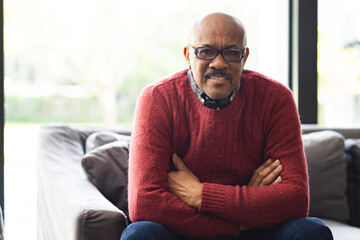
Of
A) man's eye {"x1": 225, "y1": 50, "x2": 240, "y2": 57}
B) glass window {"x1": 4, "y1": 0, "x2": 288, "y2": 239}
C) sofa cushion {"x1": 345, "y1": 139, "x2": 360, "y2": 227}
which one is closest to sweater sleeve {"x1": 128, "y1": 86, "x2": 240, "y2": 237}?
man's eye {"x1": 225, "y1": 50, "x2": 240, "y2": 57}

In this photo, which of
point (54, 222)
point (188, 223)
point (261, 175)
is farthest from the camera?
point (54, 222)

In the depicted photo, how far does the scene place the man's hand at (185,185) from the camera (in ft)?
5.36

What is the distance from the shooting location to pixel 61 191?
1.79m

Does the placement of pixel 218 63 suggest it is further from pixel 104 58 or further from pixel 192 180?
pixel 104 58

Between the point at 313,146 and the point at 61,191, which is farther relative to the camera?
the point at 313,146

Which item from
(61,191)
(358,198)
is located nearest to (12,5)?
(61,191)

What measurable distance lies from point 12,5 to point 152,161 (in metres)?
1.60

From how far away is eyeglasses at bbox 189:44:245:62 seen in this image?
1715mm

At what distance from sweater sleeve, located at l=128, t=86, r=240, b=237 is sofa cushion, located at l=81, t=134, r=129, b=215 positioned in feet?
0.85

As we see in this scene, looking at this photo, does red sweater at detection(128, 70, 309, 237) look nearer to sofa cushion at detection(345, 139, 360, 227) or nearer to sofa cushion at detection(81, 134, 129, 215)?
sofa cushion at detection(81, 134, 129, 215)

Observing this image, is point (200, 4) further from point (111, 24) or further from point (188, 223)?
point (188, 223)

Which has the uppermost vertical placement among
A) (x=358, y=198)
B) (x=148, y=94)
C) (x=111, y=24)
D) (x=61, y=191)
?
(x=111, y=24)

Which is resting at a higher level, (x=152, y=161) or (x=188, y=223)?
(x=152, y=161)

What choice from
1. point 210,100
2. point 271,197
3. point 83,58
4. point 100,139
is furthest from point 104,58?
point 271,197
